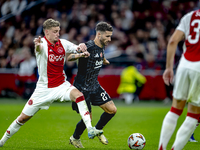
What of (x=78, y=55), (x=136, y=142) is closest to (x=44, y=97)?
(x=78, y=55)

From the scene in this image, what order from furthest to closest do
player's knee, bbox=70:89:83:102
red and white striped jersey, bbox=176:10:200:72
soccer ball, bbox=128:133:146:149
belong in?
soccer ball, bbox=128:133:146:149, player's knee, bbox=70:89:83:102, red and white striped jersey, bbox=176:10:200:72

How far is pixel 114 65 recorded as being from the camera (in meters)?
14.9

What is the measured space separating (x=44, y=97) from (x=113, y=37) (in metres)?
11.3

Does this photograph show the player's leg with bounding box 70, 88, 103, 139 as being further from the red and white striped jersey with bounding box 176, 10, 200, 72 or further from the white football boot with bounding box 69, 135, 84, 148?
the red and white striped jersey with bounding box 176, 10, 200, 72

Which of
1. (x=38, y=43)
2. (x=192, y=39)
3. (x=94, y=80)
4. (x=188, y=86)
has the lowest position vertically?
(x=94, y=80)

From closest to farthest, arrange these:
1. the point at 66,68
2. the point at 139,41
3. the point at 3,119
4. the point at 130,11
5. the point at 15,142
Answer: the point at 15,142
the point at 3,119
the point at 66,68
the point at 139,41
the point at 130,11

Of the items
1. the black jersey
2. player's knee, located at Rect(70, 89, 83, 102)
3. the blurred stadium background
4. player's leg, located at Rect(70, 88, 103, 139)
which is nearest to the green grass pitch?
player's leg, located at Rect(70, 88, 103, 139)

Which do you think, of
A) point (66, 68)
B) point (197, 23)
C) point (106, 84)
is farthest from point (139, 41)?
point (197, 23)

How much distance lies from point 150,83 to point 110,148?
361 inches

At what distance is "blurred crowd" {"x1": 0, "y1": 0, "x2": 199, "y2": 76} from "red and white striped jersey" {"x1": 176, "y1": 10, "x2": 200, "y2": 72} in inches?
412

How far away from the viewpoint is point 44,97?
5453 millimetres

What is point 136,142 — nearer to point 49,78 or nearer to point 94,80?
point 94,80

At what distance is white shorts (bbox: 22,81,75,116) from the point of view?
5.41 meters

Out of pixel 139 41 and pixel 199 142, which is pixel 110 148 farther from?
pixel 139 41
